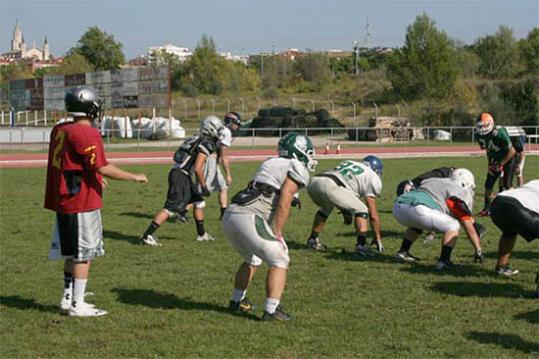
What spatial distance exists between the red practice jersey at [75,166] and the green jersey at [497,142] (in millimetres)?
9036

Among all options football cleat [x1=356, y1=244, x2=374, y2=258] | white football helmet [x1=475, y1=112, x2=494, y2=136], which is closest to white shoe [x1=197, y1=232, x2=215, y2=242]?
football cleat [x1=356, y1=244, x2=374, y2=258]

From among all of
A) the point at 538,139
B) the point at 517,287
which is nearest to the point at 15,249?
the point at 517,287

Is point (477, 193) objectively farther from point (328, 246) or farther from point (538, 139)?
point (538, 139)

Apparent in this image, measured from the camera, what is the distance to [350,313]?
7.34 metres

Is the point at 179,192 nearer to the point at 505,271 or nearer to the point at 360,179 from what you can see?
the point at 360,179

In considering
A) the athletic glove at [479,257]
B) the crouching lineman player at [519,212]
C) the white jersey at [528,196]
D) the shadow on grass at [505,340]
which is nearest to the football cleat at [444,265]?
the athletic glove at [479,257]

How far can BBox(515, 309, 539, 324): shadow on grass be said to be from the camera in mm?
7004

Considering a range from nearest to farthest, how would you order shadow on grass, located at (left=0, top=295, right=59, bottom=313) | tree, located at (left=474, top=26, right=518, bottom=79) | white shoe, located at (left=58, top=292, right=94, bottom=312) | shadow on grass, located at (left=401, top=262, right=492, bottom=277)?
white shoe, located at (left=58, top=292, right=94, bottom=312), shadow on grass, located at (left=0, top=295, right=59, bottom=313), shadow on grass, located at (left=401, top=262, right=492, bottom=277), tree, located at (left=474, top=26, right=518, bottom=79)

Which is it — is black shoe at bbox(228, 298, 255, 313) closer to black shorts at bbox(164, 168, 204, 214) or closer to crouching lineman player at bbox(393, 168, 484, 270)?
crouching lineman player at bbox(393, 168, 484, 270)

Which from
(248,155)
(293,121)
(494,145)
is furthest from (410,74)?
(494,145)

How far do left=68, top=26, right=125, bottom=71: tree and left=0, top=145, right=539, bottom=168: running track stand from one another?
68.4 meters

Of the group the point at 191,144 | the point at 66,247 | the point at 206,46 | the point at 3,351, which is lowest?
the point at 3,351

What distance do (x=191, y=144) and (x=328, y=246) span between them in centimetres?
256

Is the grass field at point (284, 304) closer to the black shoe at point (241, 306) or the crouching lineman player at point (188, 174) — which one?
the black shoe at point (241, 306)
